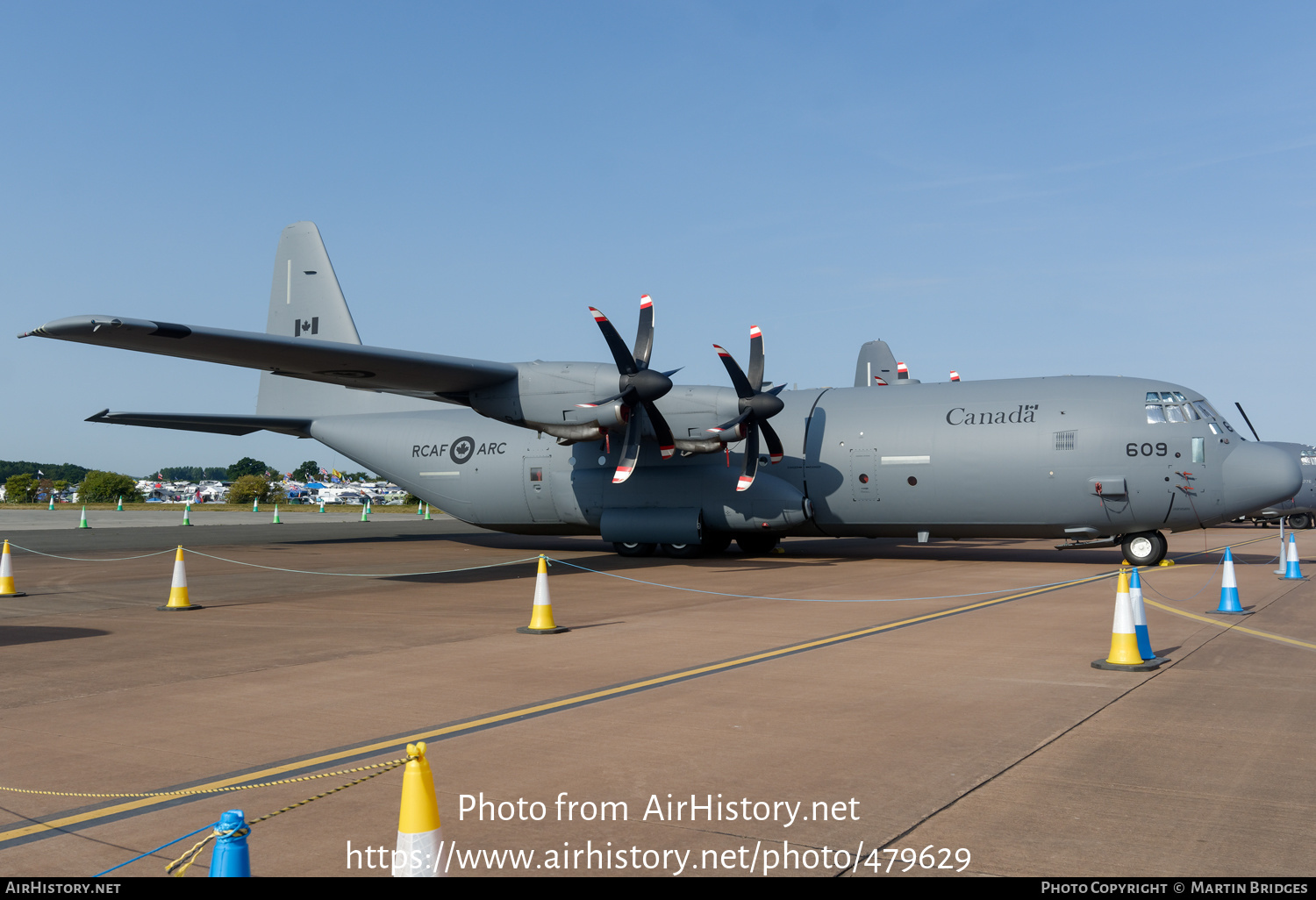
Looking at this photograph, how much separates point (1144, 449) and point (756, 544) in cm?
919

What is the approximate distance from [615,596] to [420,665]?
632cm

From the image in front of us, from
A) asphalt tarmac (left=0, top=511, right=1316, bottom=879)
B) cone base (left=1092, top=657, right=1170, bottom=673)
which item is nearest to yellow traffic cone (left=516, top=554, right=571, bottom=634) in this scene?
asphalt tarmac (left=0, top=511, right=1316, bottom=879)

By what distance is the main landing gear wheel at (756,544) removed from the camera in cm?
2381

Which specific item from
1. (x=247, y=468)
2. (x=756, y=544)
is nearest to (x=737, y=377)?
(x=756, y=544)

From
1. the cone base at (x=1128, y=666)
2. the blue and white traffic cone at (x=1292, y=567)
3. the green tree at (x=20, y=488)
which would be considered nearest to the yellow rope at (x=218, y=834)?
the cone base at (x=1128, y=666)

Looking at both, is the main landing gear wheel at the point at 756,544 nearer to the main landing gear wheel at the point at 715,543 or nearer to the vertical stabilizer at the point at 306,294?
the main landing gear wheel at the point at 715,543

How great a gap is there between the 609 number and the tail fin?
59.7 ft

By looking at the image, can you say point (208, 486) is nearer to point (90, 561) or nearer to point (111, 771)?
point (90, 561)

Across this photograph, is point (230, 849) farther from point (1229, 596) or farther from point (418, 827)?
point (1229, 596)

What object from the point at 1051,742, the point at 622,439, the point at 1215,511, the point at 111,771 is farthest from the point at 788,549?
the point at 111,771

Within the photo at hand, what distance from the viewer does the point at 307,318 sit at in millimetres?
26234

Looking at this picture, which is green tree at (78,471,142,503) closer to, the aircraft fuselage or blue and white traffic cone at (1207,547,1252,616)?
the aircraft fuselage

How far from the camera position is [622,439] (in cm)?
2030

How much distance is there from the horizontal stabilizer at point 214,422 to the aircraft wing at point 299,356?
6.92 metres
